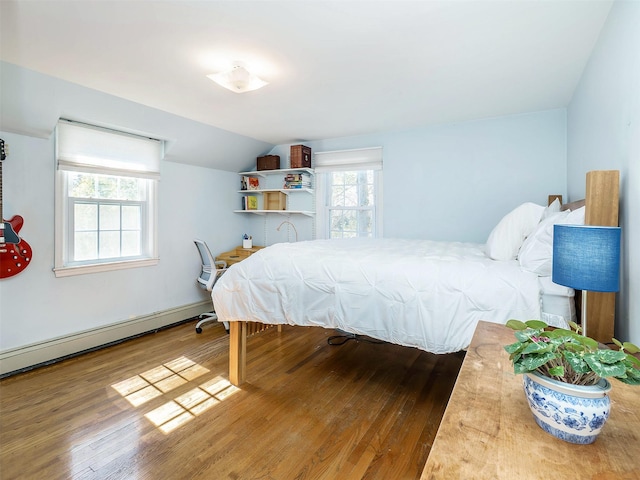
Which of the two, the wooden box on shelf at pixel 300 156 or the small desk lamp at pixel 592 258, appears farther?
the wooden box on shelf at pixel 300 156

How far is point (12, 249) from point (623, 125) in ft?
13.7

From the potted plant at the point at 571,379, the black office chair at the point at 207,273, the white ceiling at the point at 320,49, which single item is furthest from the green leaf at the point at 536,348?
the black office chair at the point at 207,273

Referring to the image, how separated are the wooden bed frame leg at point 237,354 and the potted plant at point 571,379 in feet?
6.65

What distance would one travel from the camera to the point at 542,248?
5.41ft

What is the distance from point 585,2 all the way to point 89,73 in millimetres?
3181

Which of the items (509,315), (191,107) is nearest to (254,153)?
(191,107)

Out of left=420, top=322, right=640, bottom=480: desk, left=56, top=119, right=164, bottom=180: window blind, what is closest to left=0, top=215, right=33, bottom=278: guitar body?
left=56, top=119, right=164, bottom=180: window blind

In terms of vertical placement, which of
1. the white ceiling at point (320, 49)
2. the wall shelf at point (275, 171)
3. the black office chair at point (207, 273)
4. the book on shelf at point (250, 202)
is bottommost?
the black office chair at point (207, 273)

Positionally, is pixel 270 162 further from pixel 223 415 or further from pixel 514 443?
pixel 514 443

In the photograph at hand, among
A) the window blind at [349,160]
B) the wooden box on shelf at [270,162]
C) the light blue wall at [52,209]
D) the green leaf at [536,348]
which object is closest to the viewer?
the green leaf at [536,348]

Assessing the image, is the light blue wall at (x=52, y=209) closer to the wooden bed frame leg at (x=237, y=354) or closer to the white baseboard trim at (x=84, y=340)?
the white baseboard trim at (x=84, y=340)

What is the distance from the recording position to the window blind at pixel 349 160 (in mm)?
3938

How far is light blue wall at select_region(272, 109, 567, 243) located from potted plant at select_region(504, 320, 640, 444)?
2.95 metres

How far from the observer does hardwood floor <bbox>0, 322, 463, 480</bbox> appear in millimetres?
1584
